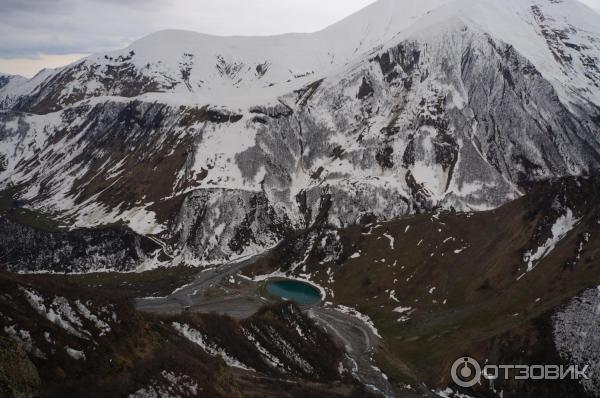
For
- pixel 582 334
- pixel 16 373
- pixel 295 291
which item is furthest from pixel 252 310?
pixel 16 373

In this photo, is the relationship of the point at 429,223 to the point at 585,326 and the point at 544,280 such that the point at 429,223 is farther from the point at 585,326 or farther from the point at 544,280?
A: the point at 585,326

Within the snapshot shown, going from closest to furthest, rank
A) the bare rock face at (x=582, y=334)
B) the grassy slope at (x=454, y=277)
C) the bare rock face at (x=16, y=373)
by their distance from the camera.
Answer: the bare rock face at (x=16, y=373) < the bare rock face at (x=582, y=334) < the grassy slope at (x=454, y=277)

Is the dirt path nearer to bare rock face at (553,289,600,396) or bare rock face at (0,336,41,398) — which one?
bare rock face at (553,289,600,396)

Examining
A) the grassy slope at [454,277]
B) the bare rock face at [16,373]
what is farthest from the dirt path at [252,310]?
the bare rock face at [16,373]

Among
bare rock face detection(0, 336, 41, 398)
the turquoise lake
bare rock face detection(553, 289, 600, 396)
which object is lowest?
the turquoise lake

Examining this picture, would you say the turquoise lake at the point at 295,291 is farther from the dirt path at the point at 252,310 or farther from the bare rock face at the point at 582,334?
the bare rock face at the point at 582,334

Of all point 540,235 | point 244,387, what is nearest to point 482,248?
point 540,235

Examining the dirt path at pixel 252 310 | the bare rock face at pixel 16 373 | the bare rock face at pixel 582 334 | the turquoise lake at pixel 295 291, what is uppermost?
the bare rock face at pixel 16 373

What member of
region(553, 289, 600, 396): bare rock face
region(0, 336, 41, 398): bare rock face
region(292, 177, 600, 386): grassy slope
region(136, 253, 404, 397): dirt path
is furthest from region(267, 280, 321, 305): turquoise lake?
region(0, 336, 41, 398): bare rock face
